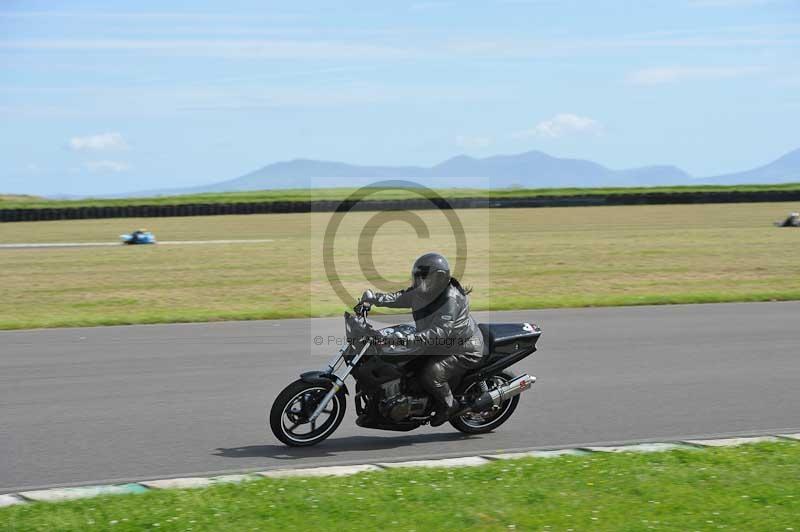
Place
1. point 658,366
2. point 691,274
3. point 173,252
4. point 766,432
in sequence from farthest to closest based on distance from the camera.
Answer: point 173,252 → point 691,274 → point 658,366 → point 766,432

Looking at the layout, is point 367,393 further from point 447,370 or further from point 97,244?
point 97,244

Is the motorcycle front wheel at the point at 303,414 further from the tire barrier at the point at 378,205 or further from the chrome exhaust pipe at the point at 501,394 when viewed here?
the tire barrier at the point at 378,205

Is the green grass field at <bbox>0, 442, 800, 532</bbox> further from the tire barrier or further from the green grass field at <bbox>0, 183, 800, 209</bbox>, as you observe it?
the green grass field at <bbox>0, 183, 800, 209</bbox>

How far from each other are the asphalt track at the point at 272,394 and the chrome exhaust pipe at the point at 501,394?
295mm

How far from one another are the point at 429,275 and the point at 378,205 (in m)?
52.8

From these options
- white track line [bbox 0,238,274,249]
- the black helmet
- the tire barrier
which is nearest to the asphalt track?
the black helmet

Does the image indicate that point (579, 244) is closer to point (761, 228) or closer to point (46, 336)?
point (761, 228)

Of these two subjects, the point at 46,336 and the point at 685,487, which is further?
the point at 46,336

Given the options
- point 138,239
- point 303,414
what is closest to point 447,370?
point 303,414

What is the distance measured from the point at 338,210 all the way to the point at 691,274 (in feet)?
134

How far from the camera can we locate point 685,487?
6.29 metres

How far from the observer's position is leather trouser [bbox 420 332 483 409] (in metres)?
8.06

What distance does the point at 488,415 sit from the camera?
8.54 metres

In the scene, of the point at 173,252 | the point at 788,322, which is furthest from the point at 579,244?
the point at 788,322
